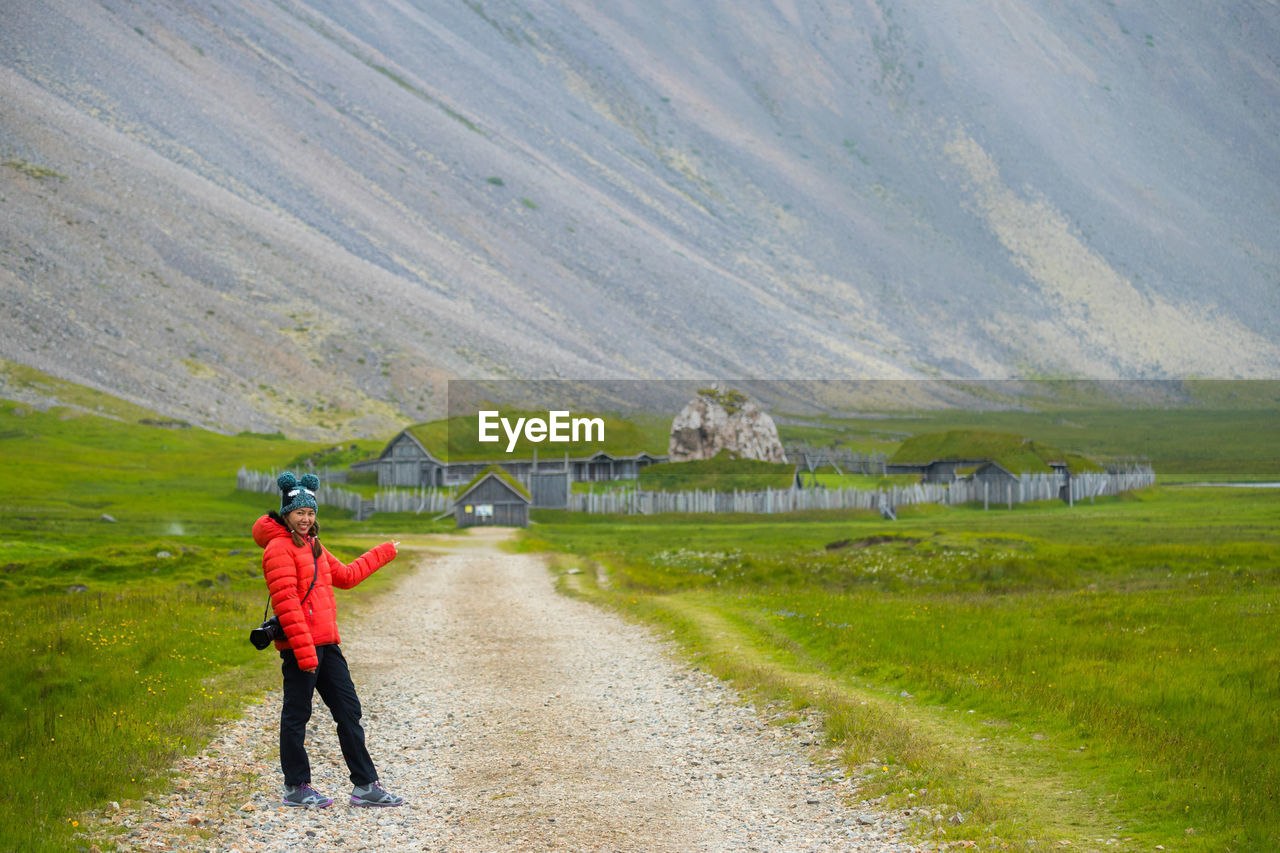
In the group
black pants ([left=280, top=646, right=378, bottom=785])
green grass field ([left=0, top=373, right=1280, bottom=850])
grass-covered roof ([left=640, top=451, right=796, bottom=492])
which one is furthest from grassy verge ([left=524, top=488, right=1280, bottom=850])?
grass-covered roof ([left=640, top=451, right=796, bottom=492])

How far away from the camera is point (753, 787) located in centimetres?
1045

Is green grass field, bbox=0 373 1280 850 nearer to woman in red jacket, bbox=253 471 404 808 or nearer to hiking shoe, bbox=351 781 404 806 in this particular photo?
woman in red jacket, bbox=253 471 404 808

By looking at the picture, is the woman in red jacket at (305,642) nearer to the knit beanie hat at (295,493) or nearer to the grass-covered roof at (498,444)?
the knit beanie hat at (295,493)

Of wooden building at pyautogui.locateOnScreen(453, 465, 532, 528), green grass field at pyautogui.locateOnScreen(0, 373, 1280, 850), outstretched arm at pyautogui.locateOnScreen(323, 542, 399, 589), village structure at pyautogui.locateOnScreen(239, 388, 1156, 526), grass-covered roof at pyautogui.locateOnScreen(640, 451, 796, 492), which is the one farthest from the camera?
grass-covered roof at pyautogui.locateOnScreen(640, 451, 796, 492)

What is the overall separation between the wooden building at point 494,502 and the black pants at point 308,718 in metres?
39.5

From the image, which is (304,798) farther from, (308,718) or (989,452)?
(989,452)

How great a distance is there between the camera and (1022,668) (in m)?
14.5

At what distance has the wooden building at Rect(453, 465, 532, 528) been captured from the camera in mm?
49938

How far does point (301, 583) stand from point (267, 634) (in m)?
0.53

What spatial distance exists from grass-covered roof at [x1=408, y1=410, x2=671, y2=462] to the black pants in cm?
4959

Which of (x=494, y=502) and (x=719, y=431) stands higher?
(x=719, y=431)

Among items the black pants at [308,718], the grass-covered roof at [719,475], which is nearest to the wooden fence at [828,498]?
the grass-covered roof at [719,475]

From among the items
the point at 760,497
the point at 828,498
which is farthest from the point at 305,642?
the point at 828,498

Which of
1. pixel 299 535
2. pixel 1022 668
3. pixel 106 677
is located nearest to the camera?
pixel 299 535
